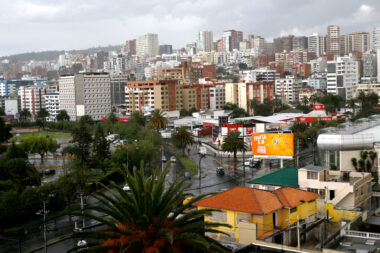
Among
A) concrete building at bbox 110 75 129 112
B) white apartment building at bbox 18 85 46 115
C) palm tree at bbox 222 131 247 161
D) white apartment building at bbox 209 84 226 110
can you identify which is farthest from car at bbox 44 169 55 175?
concrete building at bbox 110 75 129 112

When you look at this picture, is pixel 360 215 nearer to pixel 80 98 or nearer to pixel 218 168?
pixel 218 168

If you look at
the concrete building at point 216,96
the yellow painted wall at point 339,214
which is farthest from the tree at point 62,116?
the yellow painted wall at point 339,214

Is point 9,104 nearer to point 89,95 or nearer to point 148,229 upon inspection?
point 89,95

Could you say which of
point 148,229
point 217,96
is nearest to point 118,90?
point 217,96

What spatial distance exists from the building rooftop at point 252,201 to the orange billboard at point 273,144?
73.0ft

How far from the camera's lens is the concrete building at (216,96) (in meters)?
133

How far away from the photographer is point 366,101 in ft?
346

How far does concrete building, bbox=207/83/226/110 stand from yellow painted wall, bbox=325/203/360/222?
105093 millimetres

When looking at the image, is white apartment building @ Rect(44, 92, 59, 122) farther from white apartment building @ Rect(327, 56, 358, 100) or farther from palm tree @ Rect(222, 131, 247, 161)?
palm tree @ Rect(222, 131, 247, 161)

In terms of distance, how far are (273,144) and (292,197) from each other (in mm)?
23163

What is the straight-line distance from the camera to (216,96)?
133m

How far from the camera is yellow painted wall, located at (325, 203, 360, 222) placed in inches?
1115

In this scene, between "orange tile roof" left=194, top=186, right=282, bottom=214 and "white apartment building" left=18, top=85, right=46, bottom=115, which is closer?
"orange tile roof" left=194, top=186, right=282, bottom=214

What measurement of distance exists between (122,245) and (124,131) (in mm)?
70115
